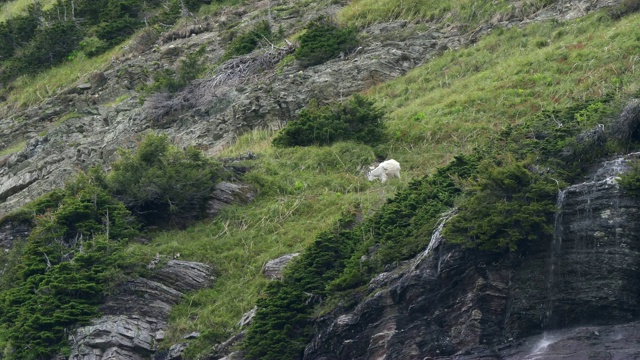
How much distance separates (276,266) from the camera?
80.9ft

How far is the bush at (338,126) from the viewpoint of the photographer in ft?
101

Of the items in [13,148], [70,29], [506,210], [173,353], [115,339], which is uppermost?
[506,210]

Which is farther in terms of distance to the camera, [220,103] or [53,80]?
[53,80]

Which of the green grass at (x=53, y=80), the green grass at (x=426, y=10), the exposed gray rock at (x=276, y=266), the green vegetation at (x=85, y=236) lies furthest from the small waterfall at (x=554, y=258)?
the green grass at (x=53, y=80)

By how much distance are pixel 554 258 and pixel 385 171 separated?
993 cm

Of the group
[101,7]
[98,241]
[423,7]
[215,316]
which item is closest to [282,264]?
[215,316]

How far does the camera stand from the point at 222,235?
88.3ft

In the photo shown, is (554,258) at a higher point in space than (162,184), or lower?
higher

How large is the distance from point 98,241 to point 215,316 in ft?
10.0

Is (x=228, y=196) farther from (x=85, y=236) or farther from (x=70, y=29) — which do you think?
(x=70, y=29)

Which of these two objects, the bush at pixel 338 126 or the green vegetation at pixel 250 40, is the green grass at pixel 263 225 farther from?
the green vegetation at pixel 250 40

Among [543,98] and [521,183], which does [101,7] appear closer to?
[543,98]

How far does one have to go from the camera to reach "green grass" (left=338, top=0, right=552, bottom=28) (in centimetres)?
3672

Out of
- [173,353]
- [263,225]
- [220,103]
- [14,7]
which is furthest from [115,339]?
[14,7]
